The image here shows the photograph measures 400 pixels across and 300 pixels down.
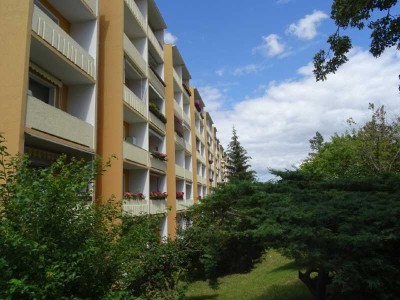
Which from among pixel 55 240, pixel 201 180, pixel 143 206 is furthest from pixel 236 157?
pixel 55 240

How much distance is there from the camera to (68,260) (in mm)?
5008

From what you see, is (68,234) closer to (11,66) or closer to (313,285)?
(11,66)

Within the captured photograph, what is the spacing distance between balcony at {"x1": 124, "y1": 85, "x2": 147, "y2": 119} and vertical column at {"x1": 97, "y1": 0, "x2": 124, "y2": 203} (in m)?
0.78

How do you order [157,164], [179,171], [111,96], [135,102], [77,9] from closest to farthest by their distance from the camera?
[77,9] < [111,96] < [135,102] < [157,164] < [179,171]

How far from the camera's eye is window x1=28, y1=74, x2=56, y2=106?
1173cm

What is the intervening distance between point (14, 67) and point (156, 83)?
13459 mm

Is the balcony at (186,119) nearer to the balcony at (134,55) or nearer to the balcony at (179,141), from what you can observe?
the balcony at (179,141)

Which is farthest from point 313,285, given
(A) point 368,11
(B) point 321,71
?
(A) point 368,11

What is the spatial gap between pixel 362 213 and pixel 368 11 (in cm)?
445

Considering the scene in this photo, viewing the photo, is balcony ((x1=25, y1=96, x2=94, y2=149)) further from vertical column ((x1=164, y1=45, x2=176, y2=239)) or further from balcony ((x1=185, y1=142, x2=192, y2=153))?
balcony ((x1=185, y1=142, x2=192, y2=153))

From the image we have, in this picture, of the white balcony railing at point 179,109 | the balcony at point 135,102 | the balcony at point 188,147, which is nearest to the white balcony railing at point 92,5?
the balcony at point 135,102

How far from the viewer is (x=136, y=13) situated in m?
19.1

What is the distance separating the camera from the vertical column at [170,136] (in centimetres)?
2459

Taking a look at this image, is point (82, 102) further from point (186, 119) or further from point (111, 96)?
point (186, 119)
